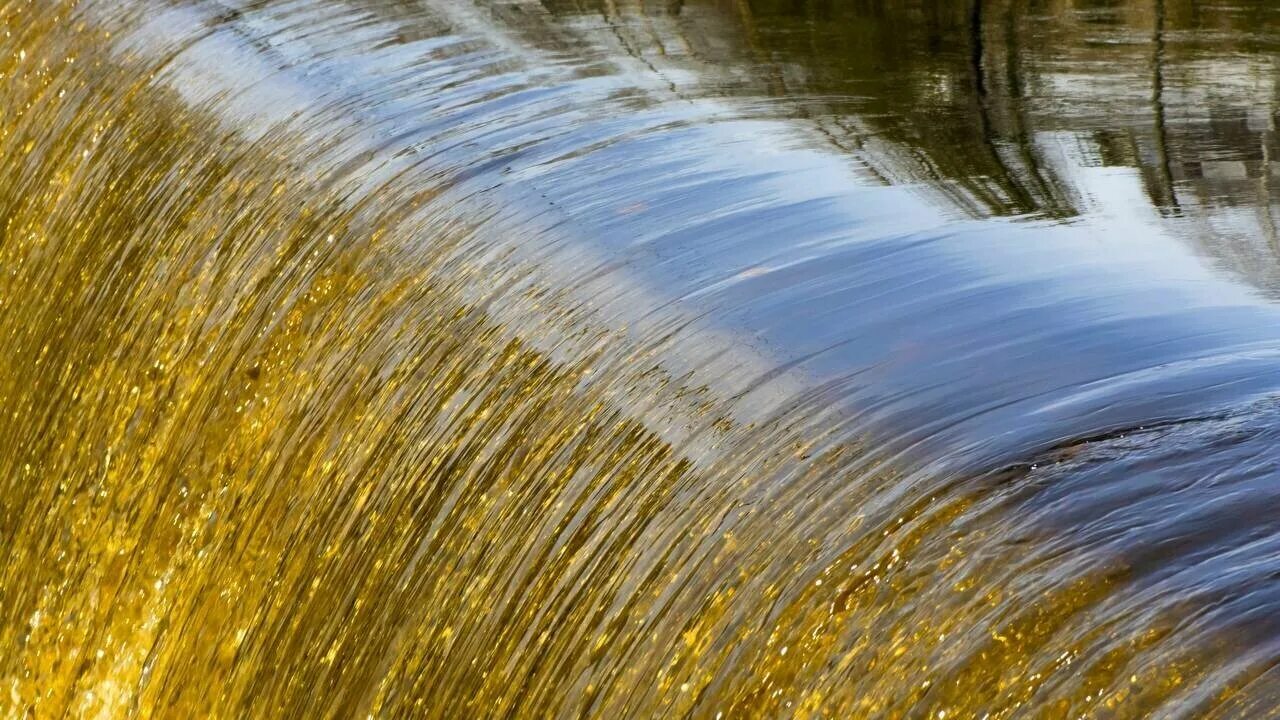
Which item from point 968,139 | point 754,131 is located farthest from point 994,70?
point 754,131

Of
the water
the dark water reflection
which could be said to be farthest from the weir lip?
the dark water reflection

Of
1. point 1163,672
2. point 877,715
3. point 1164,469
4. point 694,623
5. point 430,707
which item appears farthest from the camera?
point 430,707

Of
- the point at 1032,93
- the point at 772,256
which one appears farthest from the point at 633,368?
the point at 1032,93

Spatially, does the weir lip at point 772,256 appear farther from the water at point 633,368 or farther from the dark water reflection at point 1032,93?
the dark water reflection at point 1032,93

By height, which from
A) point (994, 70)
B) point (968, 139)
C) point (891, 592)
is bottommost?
point (891, 592)

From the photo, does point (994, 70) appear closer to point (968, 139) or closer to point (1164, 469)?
point (968, 139)

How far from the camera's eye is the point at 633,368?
2.33 metres

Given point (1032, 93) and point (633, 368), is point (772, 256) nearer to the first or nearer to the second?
point (633, 368)

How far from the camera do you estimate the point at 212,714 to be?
275 centimetres

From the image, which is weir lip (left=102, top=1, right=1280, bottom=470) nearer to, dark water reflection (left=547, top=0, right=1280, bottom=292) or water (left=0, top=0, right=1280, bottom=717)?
water (left=0, top=0, right=1280, bottom=717)

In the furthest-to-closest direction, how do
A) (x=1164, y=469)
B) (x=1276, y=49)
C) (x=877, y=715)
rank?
(x=1276, y=49), (x=1164, y=469), (x=877, y=715)

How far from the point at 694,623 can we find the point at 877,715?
0.30 m

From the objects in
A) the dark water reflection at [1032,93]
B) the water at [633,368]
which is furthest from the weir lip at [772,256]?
the dark water reflection at [1032,93]

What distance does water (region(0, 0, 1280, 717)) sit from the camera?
1.78m
